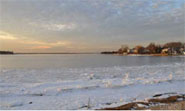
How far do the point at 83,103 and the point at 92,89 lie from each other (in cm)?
193

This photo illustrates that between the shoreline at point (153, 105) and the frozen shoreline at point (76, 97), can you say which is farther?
the frozen shoreline at point (76, 97)

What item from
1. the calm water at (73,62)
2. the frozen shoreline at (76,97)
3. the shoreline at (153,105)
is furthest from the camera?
the calm water at (73,62)

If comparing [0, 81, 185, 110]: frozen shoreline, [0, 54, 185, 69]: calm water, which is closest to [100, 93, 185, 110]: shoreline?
[0, 81, 185, 110]: frozen shoreline

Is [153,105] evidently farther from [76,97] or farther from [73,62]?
[73,62]

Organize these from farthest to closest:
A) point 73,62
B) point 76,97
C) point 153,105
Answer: point 73,62, point 76,97, point 153,105

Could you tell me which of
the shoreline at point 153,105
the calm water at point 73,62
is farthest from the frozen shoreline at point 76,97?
the calm water at point 73,62

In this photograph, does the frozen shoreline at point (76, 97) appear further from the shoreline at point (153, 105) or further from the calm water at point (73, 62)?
the calm water at point (73, 62)

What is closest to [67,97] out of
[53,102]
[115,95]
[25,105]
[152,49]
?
[53,102]

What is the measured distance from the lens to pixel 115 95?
617 cm

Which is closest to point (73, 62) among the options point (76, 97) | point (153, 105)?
point (76, 97)

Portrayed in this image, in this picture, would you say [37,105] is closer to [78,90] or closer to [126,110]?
[78,90]

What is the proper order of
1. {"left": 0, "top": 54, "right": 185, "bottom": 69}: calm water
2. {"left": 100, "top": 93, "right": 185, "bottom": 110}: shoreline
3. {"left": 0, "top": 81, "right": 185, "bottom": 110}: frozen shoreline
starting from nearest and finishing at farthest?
{"left": 100, "top": 93, "right": 185, "bottom": 110}: shoreline
{"left": 0, "top": 81, "right": 185, "bottom": 110}: frozen shoreline
{"left": 0, "top": 54, "right": 185, "bottom": 69}: calm water

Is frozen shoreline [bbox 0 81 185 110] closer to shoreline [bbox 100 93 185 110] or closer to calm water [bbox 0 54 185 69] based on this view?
shoreline [bbox 100 93 185 110]

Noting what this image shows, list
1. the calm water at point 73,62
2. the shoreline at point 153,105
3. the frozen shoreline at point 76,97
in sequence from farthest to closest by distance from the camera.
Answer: the calm water at point 73,62 → the frozen shoreline at point 76,97 → the shoreline at point 153,105
